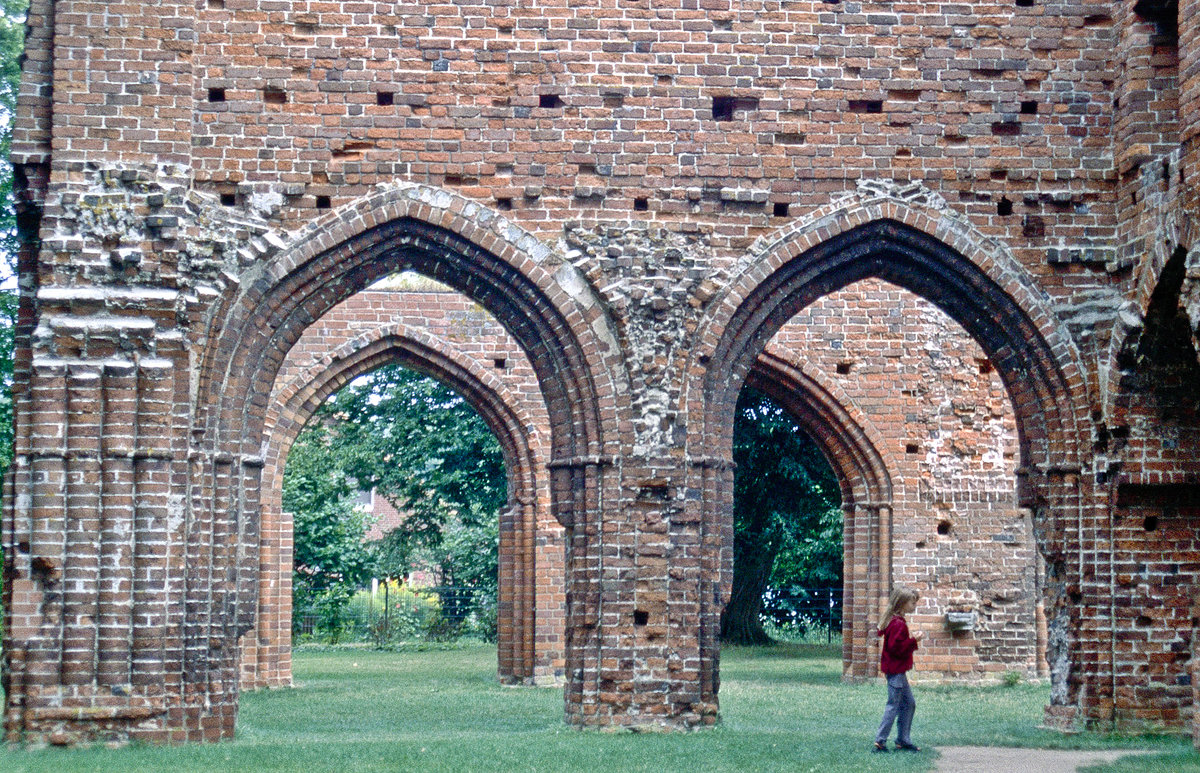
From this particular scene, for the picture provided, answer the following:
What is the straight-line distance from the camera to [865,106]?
12852 millimetres

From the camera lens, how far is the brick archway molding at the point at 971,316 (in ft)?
41.0

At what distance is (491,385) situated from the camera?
19000 millimetres

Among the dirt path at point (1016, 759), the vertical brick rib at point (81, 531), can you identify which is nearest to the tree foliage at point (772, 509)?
the dirt path at point (1016, 759)

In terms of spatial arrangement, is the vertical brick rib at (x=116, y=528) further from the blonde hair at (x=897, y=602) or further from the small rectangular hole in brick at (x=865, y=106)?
the small rectangular hole in brick at (x=865, y=106)

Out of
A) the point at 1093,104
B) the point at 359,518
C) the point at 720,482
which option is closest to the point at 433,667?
the point at 359,518

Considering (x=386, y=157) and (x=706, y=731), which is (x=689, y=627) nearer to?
(x=706, y=731)

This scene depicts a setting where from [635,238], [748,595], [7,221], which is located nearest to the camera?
[635,238]

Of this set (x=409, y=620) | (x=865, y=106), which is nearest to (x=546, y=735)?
(x=865, y=106)

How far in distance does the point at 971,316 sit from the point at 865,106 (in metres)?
1.91

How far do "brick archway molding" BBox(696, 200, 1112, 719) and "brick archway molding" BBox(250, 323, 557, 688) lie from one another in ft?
21.1

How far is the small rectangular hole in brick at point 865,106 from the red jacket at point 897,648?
→ 4273 mm

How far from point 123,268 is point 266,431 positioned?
269 inches

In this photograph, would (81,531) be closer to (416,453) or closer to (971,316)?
(971,316)

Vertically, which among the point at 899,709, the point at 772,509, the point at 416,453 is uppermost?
the point at 416,453
